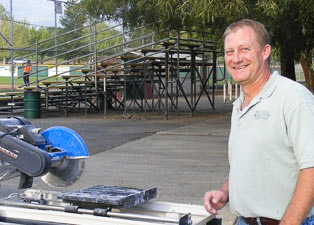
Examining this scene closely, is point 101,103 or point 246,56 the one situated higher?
point 246,56

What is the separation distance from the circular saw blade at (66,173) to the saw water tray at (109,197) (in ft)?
4.09

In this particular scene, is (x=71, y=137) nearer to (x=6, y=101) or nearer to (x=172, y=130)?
(x=172, y=130)

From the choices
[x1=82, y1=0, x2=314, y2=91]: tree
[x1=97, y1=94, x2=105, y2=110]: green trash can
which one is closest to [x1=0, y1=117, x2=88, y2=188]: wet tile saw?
[x1=82, y1=0, x2=314, y2=91]: tree

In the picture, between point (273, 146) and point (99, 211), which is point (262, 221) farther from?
point (99, 211)

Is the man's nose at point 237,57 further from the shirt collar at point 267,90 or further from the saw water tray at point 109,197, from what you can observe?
the saw water tray at point 109,197

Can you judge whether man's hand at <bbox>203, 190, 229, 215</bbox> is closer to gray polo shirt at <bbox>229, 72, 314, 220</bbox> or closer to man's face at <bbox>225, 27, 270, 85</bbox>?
gray polo shirt at <bbox>229, 72, 314, 220</bbox>

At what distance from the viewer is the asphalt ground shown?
7883 mm

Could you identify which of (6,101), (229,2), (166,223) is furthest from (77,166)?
(6,101)

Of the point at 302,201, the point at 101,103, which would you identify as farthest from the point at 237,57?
the point at 101,103

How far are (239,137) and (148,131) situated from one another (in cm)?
1168

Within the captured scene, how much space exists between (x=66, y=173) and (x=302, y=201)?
2.63 metres

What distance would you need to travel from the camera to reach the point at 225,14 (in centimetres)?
1063

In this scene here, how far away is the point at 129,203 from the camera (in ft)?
10.3

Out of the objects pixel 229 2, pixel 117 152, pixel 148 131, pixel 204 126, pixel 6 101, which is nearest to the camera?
pixel 229 2
